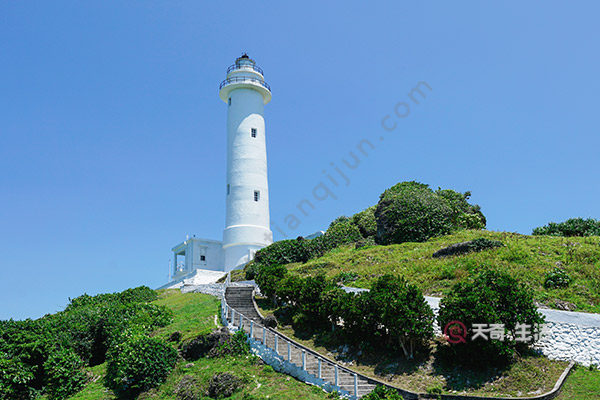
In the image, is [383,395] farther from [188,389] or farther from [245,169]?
[245,169]

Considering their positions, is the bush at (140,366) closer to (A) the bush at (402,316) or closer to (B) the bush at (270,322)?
(B) the bush at (270,322)

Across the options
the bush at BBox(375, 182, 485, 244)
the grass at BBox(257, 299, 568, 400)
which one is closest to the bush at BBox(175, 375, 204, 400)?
the grass at BBox(257, 299, 568, 400)

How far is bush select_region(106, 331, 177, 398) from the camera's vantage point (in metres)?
17.9

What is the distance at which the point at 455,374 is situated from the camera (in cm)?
1420

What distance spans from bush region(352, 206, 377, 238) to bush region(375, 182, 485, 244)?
4284mm

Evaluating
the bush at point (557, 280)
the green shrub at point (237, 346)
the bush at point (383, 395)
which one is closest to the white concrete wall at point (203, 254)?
the green shrub at point (237, 346)

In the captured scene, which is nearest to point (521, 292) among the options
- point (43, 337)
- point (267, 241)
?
point (43, 337)

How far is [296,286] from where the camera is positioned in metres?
21.2

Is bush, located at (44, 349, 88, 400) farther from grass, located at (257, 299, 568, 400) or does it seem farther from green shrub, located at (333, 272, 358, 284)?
green shrub, located at (333, 272, 358, 284)

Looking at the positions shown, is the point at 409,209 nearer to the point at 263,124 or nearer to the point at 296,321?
the point at 296,321

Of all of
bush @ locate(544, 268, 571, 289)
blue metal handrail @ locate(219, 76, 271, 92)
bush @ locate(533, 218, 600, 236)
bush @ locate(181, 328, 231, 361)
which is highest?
blue metal handrail @ locate(219, 76, 271, 92)

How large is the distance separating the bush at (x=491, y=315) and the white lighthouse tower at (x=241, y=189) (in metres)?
25.6

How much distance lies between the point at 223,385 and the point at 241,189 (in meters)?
24.9

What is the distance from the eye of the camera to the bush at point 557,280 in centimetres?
1827
